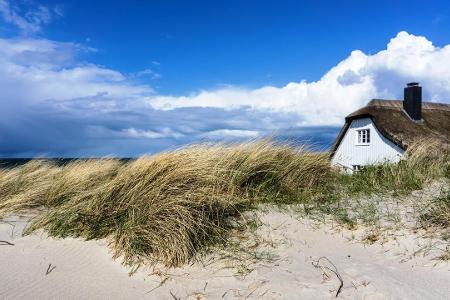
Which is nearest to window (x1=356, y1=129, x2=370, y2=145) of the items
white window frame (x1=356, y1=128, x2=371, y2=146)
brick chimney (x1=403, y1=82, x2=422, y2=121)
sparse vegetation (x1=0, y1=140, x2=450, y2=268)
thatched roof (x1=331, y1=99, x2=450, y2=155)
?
white window frame (x1=356, y1=128, x2=371, y2=146)

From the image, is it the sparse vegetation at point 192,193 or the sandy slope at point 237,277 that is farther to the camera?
the sparse vegetation at point 192,193

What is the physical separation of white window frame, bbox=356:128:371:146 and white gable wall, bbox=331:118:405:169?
136mm

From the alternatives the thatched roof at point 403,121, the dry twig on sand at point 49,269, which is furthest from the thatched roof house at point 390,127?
the dry twig on sand at point 49,269

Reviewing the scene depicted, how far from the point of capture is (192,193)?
4605 mm

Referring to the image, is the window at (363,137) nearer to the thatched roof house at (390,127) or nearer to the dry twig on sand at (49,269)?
the thatched roof house at (390,127)

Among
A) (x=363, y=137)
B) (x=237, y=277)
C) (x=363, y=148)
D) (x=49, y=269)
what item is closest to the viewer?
(x=237, y=277)

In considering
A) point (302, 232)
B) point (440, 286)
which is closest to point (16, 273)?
point (302, 232)

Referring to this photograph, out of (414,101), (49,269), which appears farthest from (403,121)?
(49,269)

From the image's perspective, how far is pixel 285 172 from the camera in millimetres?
6270

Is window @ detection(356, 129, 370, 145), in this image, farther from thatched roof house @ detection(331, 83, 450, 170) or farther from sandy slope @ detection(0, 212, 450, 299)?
sandy slope @ detection(0, 212, 450, 299)

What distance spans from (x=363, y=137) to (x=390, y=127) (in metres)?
2.80

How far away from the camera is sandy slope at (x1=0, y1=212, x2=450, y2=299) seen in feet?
11.3

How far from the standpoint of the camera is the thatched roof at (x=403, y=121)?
2312 centimetres

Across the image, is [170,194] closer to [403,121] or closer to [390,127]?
[390,127]
